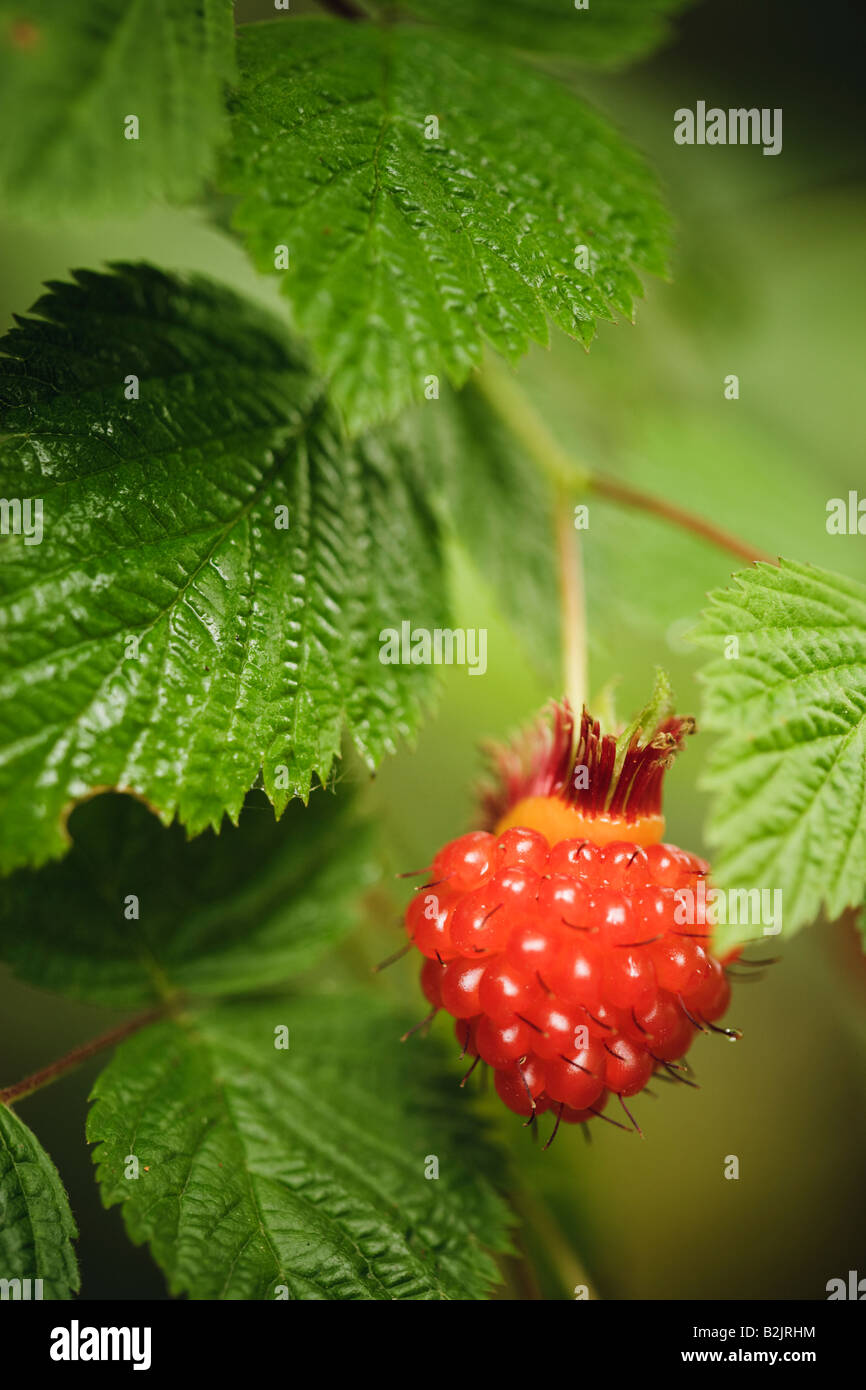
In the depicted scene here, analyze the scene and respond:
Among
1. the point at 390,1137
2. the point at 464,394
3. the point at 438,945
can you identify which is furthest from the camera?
the point at 464,394

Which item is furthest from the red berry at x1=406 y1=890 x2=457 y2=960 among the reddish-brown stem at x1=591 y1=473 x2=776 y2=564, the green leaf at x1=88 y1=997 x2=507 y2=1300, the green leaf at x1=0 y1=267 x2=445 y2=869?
the reddish-brown stem at x1=591 y1=473 x2=776 y2=564

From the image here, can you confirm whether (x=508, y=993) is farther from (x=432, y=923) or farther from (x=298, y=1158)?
(x=298, y=1158)

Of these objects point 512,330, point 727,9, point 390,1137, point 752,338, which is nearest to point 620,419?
point 752,338

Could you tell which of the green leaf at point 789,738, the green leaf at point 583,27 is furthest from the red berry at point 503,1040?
the green leaf at point 583,27

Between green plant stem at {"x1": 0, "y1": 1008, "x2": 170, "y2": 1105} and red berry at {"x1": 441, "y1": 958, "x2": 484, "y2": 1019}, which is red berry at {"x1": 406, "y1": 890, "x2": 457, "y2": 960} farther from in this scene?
green plant stem at {"x1": 0, "y1": 1008, "x2": 170, "y2": 1105}

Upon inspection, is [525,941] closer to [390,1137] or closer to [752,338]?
[390,1137]

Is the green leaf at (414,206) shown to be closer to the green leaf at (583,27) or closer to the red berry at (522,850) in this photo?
the green leaf at (583,27)
